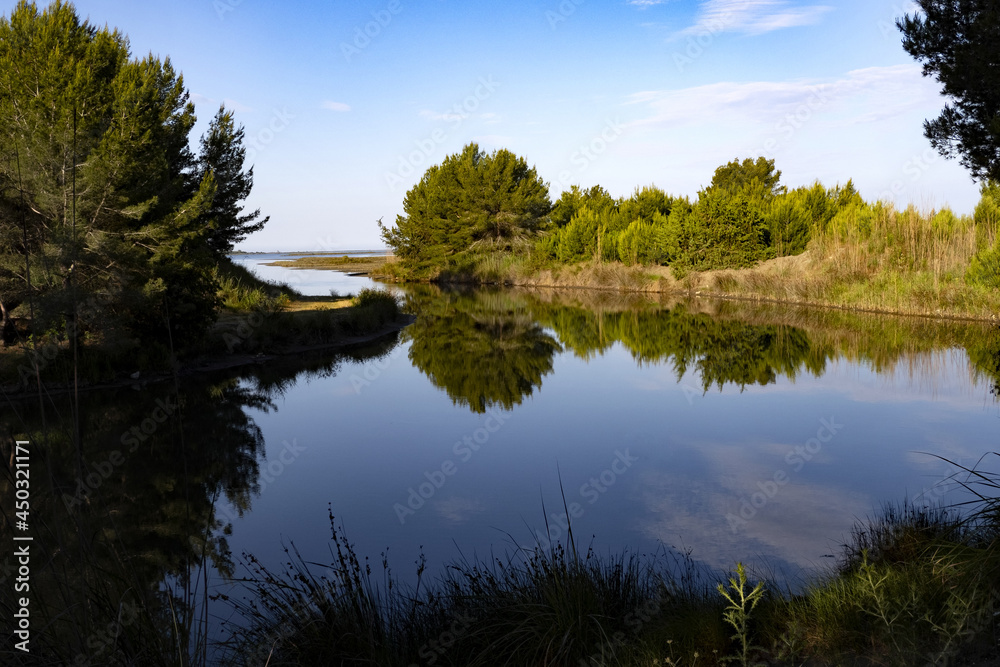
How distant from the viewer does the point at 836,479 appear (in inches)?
280

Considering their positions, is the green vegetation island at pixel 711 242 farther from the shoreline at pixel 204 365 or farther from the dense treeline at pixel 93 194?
the dense treeline at pixel 93 194

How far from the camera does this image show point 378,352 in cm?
1661

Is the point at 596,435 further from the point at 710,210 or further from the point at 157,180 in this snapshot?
the point at 710,210

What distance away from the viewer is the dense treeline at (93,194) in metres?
9.70

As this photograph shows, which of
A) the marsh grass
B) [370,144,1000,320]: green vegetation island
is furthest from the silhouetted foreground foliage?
the marsh grass

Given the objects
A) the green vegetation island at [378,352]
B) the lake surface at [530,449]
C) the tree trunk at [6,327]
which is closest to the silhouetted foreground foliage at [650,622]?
the green vegetation island at [378,352]

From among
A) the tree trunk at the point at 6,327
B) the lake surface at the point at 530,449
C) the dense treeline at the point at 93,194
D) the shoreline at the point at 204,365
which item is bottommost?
the lake surface at the point at 530,449

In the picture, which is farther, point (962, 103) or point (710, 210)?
point (710, 210)

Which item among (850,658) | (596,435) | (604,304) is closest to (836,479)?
(596,435)

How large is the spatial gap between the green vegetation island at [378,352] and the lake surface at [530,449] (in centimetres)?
18

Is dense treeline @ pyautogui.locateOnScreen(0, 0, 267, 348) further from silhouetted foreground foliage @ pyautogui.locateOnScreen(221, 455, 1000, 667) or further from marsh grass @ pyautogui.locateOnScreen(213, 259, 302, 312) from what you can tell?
silhouetted foreground foliage @ pyautogui.locateOnScreen(221, 455, 1000, 667)

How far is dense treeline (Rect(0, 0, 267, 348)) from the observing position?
9695mm

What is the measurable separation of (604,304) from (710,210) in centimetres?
647

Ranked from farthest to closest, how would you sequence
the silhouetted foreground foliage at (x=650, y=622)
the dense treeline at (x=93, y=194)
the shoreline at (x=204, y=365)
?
the shoreline at (x=204, y=365), the dense treeline at (x=93, y=194), the silhouetted foreground foliage at (x=650, y=622)
